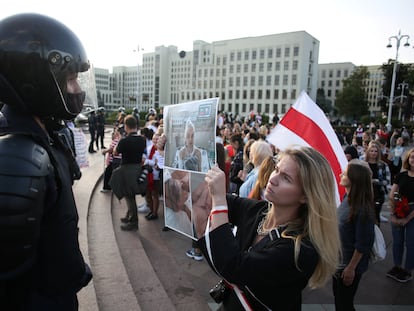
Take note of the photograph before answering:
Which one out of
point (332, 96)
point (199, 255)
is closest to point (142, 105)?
point (332, 96)

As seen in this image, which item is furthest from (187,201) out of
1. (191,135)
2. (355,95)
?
(355,95)

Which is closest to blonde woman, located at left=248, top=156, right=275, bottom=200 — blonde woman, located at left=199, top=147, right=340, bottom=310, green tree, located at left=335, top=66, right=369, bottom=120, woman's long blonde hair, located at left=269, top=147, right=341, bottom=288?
blonde woman, located at left=199, top=147, right=340, bottom=310

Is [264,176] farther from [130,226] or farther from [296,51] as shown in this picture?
[296,51]

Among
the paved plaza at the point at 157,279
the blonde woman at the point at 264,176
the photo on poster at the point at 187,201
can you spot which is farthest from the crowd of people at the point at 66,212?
the paved plaza at the point at 157,279

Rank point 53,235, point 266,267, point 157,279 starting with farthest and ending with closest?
point 157,279 → point 266,267 → point 53,235

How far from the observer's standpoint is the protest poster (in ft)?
6.77

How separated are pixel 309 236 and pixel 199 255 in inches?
129

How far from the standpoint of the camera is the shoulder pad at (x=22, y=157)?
1.07 metres

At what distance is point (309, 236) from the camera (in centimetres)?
152

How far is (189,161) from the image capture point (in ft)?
7.40

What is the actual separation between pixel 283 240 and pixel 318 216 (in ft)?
0.71

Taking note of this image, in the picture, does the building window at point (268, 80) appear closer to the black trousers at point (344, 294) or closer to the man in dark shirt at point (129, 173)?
the man in dark shirt at point (129, 173)

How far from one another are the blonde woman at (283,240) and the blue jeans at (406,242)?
3180mm

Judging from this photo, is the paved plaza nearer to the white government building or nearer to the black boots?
the black boots
